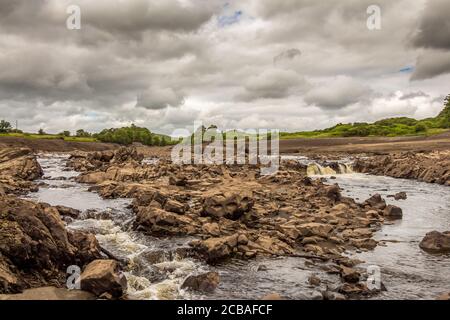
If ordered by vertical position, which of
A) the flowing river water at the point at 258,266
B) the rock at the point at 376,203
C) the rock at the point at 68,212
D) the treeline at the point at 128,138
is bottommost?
the flowing river water at the point at 258,266

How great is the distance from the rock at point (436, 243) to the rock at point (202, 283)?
469 inches

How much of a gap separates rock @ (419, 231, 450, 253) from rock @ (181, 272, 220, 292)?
469 inches

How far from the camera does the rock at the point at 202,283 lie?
14688mm

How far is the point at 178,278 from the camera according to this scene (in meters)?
15.8

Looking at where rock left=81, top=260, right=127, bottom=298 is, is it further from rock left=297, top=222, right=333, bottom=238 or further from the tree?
the tree

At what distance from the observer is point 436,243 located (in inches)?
790

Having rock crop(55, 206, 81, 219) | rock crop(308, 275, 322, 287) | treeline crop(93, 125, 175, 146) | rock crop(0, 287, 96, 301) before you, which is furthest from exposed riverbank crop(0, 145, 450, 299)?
treeline crop(93, 125, 175, 146)

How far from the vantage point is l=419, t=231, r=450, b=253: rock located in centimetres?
1977

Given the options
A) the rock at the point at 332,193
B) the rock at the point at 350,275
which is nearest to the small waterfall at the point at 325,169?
the rock at the point at 332,193

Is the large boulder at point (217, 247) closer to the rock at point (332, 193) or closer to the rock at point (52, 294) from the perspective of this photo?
the rock at point (52, 294)

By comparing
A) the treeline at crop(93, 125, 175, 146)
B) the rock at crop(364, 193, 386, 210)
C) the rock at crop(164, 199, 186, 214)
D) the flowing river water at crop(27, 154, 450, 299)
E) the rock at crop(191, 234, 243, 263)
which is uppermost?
the treeline at crop(93, 125, 175, 146)

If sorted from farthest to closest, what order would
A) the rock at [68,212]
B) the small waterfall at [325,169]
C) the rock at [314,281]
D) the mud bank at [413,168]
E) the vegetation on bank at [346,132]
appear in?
1. the vegetation on bank at [346,132]
2. the small waterfall at [325,169]
3. the mud bank at [413,168]
4. the rock at [68,212]
5. the rock at [314,281]
